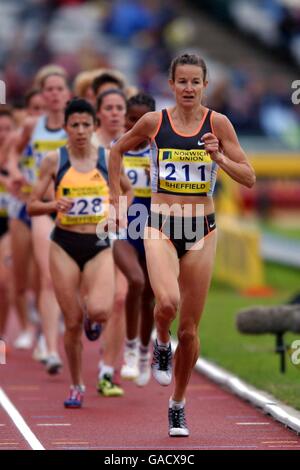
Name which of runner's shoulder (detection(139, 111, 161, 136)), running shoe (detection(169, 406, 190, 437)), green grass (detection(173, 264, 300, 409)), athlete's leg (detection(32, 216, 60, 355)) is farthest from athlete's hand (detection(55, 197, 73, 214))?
athlete's leg (detection(32, 216, 60, 355))

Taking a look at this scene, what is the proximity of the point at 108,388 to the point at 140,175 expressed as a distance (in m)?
1.86

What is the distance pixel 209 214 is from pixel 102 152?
209 cm

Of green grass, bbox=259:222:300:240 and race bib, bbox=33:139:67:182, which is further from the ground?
green grass, bbox=259:222:300:240

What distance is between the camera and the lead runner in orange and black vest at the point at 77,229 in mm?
10828

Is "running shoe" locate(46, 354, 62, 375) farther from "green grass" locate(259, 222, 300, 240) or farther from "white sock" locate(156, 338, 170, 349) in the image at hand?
"green grass" locate(259, 222, 300, 240)

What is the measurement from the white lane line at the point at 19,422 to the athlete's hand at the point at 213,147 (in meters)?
2.15

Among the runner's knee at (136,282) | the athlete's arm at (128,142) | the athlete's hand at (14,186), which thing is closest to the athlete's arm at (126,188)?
the runner's knee at (136,282)

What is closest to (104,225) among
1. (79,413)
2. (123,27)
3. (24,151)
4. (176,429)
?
(79,413)

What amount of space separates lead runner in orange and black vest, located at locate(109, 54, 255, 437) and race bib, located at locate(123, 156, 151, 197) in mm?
2590

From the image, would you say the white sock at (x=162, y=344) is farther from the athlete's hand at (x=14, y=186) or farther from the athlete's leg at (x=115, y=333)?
the athlete's hand at (x=14, y=186)

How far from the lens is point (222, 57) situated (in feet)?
127

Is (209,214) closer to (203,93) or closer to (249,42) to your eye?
(203,93)

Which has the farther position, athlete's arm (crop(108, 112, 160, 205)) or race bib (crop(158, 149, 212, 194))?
athlete's arm (crop(108, 112, 160, 205))

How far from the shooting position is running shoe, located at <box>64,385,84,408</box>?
10.9 meters
